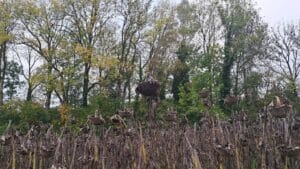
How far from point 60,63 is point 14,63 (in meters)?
10.5

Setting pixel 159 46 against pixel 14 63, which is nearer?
pixel 159 46

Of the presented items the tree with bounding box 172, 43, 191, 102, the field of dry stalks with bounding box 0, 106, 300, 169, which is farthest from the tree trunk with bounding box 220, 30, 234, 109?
the field of dry stalks with bounding box 0, 106, 300, 169

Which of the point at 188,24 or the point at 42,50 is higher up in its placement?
the point at 188,24

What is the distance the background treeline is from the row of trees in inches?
3.3

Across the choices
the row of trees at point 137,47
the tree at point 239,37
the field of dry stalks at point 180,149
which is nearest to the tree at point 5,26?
the row of trees at point 137,47

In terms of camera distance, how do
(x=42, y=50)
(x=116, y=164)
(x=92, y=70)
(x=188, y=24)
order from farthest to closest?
(x=188, y=24) → (x=92, y=70) → (x=42, y=50) → (x=116, y=164)

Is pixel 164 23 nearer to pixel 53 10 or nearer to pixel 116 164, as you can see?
pixel 53 10

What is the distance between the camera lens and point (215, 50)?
44156 millimetres

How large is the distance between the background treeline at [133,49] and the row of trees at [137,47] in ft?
0.27

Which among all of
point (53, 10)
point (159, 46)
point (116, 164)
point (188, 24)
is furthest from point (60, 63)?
point (116, 164)

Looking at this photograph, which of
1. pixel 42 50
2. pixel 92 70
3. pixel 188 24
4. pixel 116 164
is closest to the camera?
pixel 116 164

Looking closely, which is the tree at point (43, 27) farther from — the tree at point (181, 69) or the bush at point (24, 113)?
the tree at point (181, 69)

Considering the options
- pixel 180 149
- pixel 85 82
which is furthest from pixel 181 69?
pixel 180 149

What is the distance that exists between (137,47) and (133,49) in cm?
40
